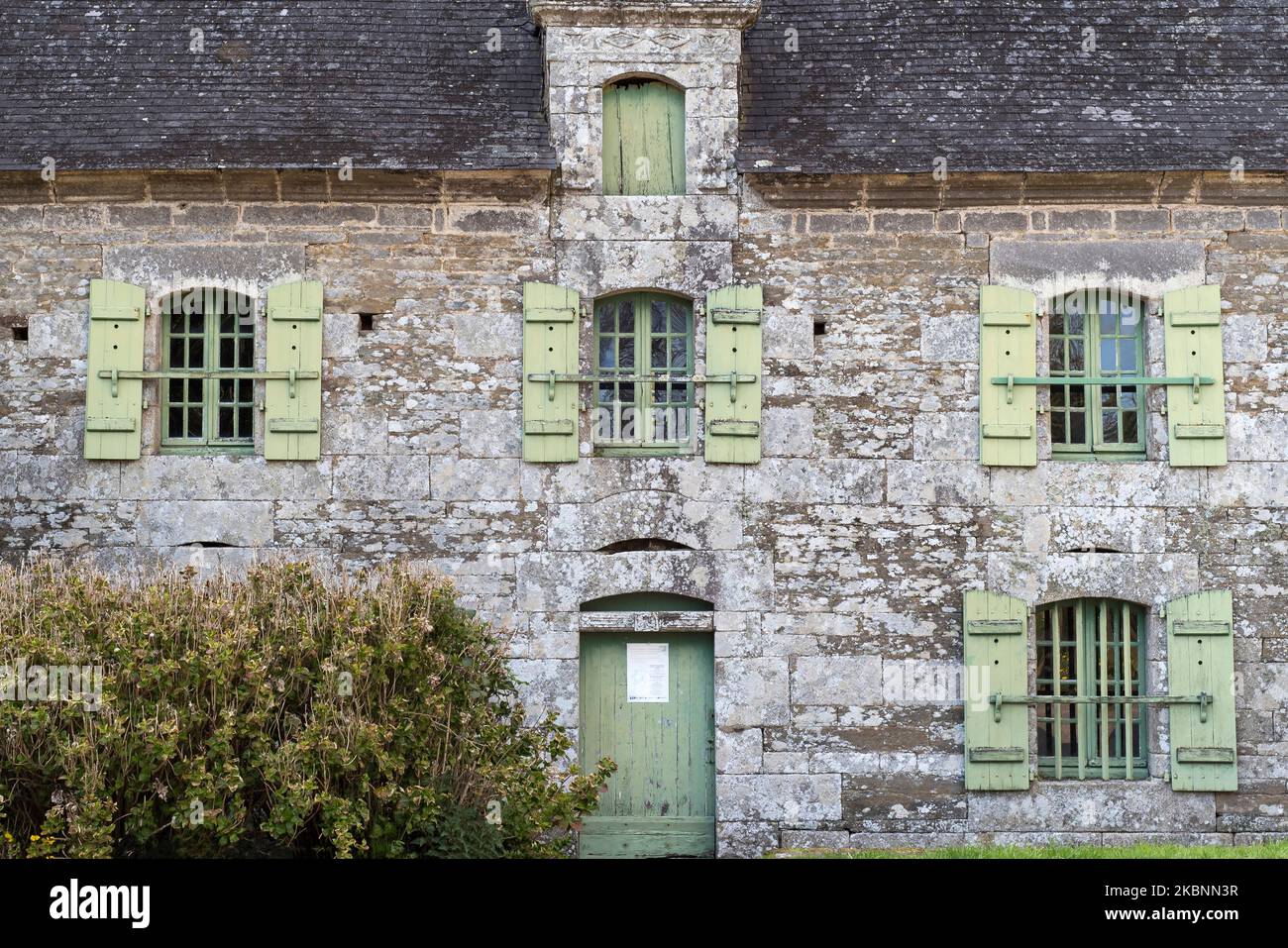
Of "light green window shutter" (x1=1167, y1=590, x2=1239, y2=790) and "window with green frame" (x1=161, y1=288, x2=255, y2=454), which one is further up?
"window with green frame" (x1=161, y1=288, x2=255, y2=454)

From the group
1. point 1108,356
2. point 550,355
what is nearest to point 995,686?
point 1108,356

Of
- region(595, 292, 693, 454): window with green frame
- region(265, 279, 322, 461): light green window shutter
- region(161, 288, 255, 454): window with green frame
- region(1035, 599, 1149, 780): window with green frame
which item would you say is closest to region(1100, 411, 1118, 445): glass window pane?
region(1035, 599, 1149, 780): window with green frame

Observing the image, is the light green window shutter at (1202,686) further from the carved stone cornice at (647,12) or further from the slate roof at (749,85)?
the carved stone cornice at (647,12)

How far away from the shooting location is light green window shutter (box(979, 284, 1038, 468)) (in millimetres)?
11734

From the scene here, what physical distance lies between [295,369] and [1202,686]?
22.1 ft

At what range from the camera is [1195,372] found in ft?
38.5

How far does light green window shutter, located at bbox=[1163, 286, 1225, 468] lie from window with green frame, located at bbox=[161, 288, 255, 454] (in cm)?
658

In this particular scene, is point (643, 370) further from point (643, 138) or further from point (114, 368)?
point (114, 368)

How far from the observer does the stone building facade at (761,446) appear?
11.5m

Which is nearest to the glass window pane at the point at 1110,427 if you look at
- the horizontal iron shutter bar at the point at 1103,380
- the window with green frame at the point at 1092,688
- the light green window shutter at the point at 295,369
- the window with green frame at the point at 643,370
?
the horizontal iron shutter bar at the point at 1103,380

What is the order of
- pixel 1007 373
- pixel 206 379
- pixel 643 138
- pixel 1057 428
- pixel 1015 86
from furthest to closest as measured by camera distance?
pixel 1015 86, pixel 643 138, pixel 1057 428, pixel 206 379, pixel 1007 373

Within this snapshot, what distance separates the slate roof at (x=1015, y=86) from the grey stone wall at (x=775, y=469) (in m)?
0.25

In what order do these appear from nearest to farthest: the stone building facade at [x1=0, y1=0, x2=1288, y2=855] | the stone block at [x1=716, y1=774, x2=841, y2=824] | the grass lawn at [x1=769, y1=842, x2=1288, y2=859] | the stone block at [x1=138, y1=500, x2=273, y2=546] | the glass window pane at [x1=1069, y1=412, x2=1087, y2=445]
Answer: the grass lawn at [x1=769, y1=842, x2=1288, y2=859], the stone block at [x1=716, y1=774, x2=841, y2=824], the stone building facade at [x1=0, y1=0, x2=1288, y2=855], the stone block at [x1=138, y1=500, x2=273, y2=546], the glass window pane at [x1=1069, y1=412, x2=1087, y2=445]

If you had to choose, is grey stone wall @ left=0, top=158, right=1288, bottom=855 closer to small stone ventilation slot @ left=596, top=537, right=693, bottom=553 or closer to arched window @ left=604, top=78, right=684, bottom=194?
small stone ventilation slot @ left=596, top=537, right=693, bottom=553
